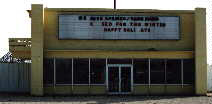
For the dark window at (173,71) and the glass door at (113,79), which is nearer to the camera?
the glass door at (113,79)

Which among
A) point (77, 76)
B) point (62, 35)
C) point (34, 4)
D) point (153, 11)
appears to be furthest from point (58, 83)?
point (153, 11)

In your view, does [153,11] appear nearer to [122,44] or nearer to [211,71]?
[122,44]

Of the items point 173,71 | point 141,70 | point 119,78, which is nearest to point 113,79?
point 119,78

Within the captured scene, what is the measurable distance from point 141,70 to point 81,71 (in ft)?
12.5

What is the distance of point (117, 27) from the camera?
28734mm

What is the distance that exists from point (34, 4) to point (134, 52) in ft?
22.6

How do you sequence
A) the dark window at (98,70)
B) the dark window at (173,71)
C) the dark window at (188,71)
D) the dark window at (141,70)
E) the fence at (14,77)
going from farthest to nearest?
the fence at (14,77), the dark window at (188,71), the dark window at (173,71), the dark window at (141,70), the dark window at (98,70)

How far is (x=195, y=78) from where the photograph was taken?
28.7 m

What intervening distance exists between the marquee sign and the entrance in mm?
1905

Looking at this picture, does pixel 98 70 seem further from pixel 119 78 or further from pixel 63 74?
pixel 63 74

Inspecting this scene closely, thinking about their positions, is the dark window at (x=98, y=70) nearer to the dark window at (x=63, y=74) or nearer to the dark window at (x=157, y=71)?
the dark window at (x=63, y=74)

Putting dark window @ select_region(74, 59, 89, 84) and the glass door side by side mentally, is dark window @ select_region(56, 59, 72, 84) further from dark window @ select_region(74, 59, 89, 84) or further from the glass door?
the glass door

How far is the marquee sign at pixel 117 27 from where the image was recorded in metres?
28.5

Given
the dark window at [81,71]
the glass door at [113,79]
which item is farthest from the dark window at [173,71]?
the dark window at [81,71]
